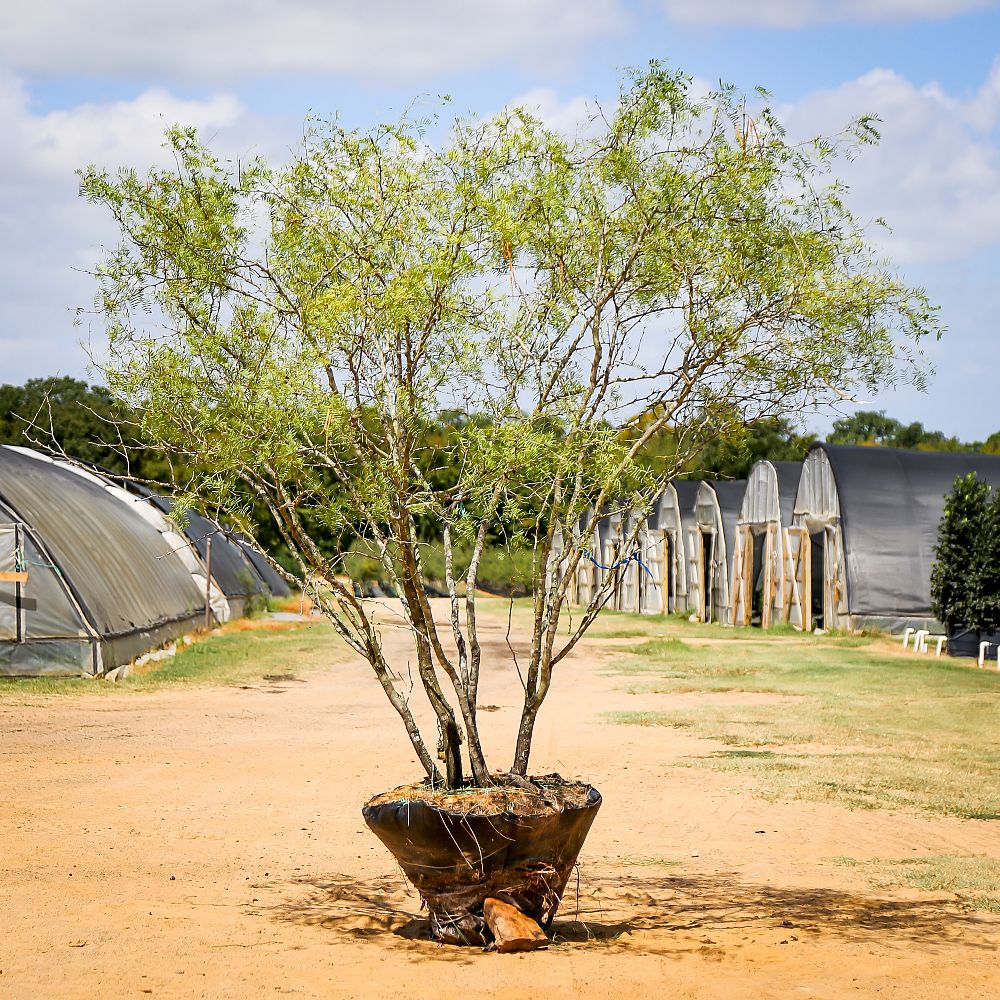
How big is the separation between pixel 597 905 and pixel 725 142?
16.1 ft

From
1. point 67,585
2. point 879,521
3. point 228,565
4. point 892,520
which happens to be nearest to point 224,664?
point 67,585

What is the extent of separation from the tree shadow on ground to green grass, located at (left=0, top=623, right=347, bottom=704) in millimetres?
11367

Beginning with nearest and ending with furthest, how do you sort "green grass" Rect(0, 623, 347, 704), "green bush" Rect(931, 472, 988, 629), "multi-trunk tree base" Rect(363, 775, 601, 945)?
"multi-trunk tree base" Rect(363, 775, 601, 945), "green grass" Rect(0, 623, 347, 704), "green bush" Rect(931, 472, 988, 629)

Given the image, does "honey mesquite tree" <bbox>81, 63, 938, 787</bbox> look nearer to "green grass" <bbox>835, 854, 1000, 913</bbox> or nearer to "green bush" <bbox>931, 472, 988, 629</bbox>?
"green grass" <bbox>835, 854, 1000, 913</bbox>

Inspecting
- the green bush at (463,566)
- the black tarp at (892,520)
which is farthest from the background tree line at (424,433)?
the black tarp at (892,520)

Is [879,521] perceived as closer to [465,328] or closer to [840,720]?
[840,720]

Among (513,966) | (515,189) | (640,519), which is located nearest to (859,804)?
(640,519)

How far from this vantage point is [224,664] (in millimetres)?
23844

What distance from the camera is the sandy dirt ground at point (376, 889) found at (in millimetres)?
6223

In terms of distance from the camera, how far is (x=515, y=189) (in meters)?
7.82

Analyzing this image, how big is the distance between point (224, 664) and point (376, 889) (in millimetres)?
16187

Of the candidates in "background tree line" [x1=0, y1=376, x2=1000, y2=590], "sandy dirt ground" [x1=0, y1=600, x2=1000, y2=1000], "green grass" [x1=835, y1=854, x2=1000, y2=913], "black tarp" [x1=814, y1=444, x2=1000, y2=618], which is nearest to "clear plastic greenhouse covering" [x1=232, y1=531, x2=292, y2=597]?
"background tree line" [x1=0, y1=376, x2=1000, y2=590]

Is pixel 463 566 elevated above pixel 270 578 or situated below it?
above

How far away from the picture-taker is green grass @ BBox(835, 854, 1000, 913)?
8039 mm
